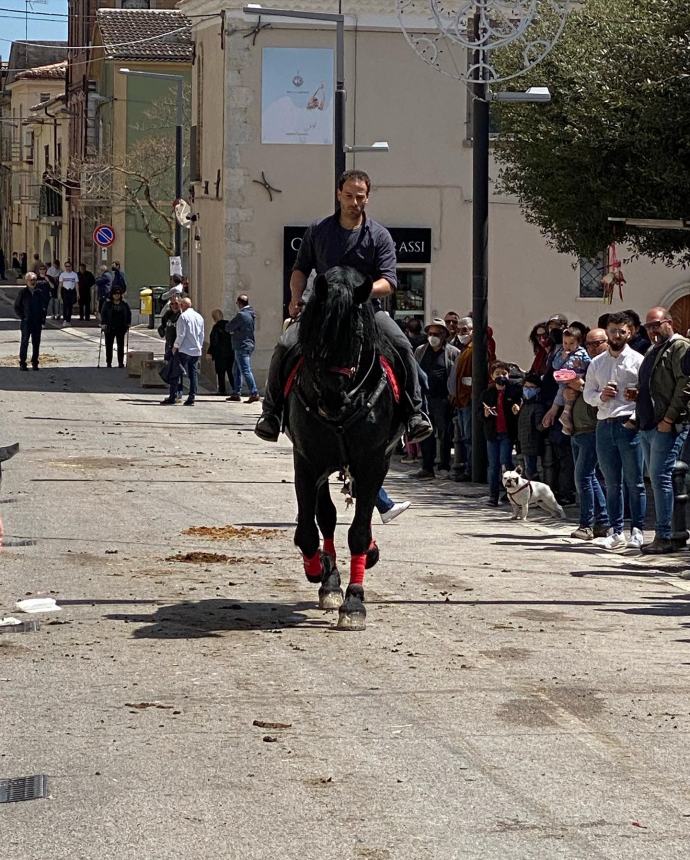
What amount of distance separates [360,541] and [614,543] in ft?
14.6

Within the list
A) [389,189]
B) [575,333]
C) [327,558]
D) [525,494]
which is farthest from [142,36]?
[327,558]

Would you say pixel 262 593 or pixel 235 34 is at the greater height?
pixel 235 34

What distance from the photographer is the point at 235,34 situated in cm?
3375

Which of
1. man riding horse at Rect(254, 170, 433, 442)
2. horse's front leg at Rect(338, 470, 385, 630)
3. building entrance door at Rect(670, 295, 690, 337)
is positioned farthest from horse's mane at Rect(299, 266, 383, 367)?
building entrance door at Rect(670, 295, 690, 337)

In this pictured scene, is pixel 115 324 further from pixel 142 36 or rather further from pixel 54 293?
pixel 142 36

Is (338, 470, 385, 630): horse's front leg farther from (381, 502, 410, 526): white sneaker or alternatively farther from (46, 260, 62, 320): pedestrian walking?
(46, 260, 62, 320): pedestrian walking

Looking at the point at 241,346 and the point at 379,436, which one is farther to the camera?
the point at 241,346

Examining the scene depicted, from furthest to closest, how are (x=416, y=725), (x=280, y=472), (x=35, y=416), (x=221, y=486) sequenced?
1. (x=35, y=416)
2. (x=280, y=472)
3. (x=221, y=486)
4. (x=416, y=725)

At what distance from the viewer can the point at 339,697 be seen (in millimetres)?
7812

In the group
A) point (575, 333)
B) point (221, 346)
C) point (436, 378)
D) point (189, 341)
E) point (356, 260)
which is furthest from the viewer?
point (221, 346)

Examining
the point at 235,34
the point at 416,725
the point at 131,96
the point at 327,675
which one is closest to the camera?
the point at 416,725

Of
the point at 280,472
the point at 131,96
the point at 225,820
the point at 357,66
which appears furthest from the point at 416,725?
the point at 131,96

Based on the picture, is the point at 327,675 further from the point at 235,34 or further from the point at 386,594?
the point at 235,34

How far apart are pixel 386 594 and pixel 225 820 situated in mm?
5137
